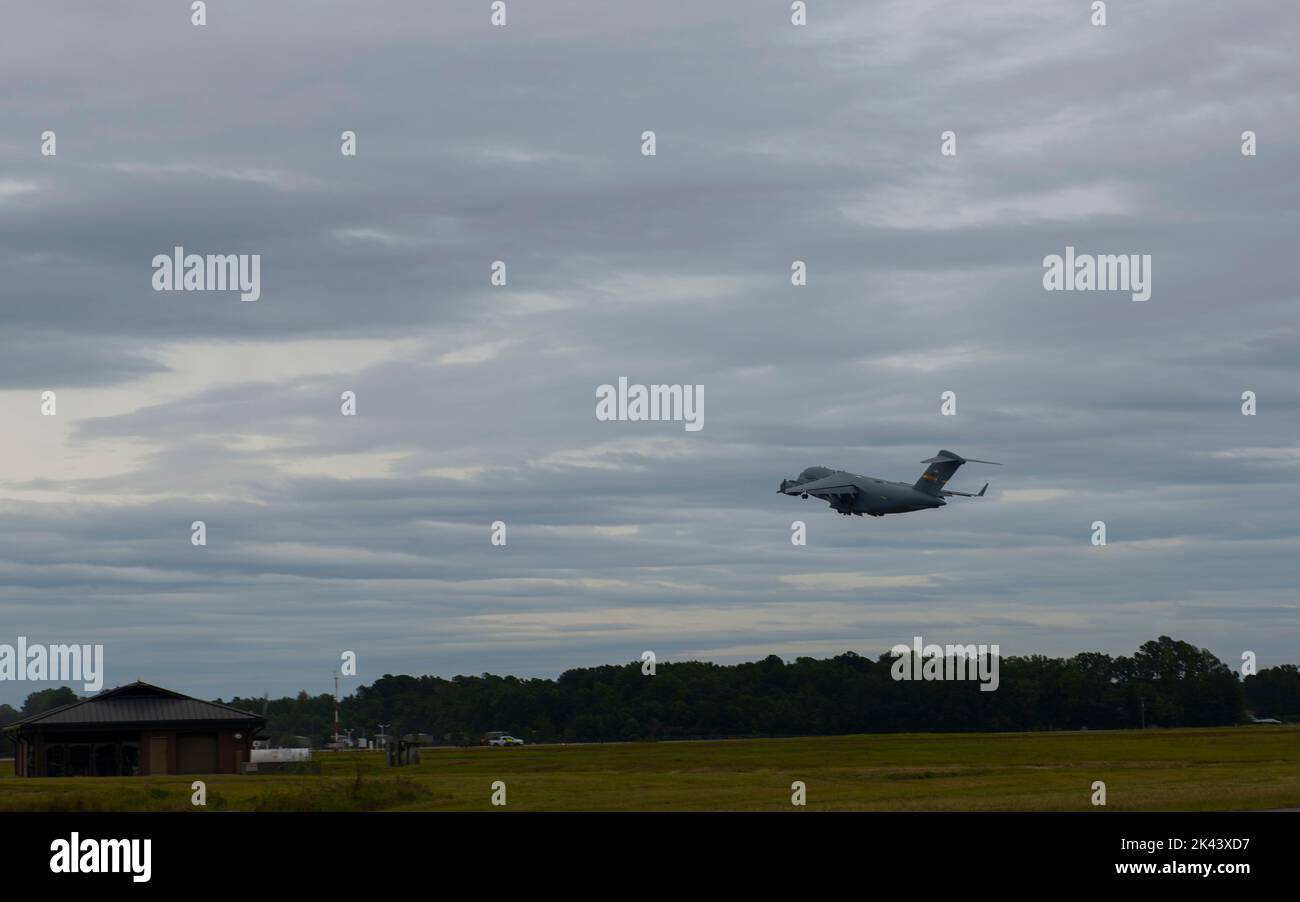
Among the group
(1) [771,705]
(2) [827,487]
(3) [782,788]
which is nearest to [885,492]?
(2) [827,487]

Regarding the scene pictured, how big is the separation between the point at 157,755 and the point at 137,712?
3.27m

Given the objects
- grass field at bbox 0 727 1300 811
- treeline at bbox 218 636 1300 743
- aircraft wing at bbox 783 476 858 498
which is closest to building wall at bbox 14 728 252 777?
grass field at bbox 0 727 1300 811

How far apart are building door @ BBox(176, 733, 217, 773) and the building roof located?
51.2 inches

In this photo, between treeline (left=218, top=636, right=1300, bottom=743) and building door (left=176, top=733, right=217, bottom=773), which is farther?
treeline (left=218, top=636, right=1300, bottom=743)

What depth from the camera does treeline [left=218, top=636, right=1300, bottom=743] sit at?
174 m

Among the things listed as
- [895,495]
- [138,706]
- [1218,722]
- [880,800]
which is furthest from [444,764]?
[1218,722]

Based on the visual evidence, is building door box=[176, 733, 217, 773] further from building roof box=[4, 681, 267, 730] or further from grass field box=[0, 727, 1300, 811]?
grass field box=[0, 727, 1300, 811]

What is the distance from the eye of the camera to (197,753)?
304 ft

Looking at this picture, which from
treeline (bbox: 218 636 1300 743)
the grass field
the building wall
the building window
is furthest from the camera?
treeline (bbox: 218 636 1300 743)

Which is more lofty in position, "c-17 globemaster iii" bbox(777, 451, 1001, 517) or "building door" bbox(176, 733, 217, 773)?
"c-17 globemaster iii" bbox(777, 451, 1001, 517)

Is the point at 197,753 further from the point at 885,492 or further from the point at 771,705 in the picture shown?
the point at 771,705
